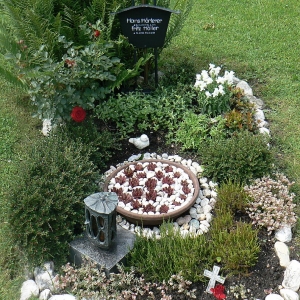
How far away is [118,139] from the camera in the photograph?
5.14m

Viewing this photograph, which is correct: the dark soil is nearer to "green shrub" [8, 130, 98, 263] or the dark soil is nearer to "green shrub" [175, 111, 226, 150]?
"green shrub" [8, 130, 98, 263]

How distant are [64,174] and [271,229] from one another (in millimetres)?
1861

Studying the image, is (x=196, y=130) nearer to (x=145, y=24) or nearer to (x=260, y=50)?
(x=145, y=24)

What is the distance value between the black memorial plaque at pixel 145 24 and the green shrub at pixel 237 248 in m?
2.57

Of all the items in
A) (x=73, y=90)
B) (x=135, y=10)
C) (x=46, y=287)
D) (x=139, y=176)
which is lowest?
(x=46, y=287)

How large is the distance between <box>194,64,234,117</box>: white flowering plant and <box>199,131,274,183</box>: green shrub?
77 cm

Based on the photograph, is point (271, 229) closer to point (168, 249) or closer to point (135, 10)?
point (168, 249)

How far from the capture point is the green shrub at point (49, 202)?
12.5 feet

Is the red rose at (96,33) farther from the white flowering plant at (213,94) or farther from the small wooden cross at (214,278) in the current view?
the small wooden cross at (214,278)

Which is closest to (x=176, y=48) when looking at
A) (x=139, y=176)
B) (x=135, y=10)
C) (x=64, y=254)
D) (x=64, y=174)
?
(x=135, y=10)

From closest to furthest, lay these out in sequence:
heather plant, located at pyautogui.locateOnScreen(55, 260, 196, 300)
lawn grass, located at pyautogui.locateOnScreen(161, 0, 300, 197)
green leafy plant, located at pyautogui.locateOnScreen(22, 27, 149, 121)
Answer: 1. heather plant, located at pyautogui.locateOnScreen(55, 260, 196, 300)
2. green leafy plant, located at pyautogui.locateOnScreen(22, 27, 149, 121)
3. lawn grass, located at pyautogui.locateOnScreen(161, 0, 300, 197)

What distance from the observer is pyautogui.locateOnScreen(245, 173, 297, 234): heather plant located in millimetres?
4117

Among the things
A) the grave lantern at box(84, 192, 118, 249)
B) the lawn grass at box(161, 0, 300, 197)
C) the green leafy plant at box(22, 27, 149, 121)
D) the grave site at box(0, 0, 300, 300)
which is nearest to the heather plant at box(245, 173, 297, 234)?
the grave site at box(0, 0, 300, 300)

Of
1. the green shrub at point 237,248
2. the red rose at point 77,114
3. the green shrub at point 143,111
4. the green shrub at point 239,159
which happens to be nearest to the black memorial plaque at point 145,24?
the green shrub at point 143,111
